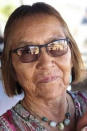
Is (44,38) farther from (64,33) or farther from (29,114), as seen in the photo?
(29,114)

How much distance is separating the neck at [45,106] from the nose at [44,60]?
0.53 feet

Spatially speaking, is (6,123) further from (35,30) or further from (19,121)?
(35,30)

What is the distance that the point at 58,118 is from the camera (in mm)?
1244

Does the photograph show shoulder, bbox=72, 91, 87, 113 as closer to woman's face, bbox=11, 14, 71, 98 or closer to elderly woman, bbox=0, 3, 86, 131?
elderly woman, bbox=0, 3, 86, 131

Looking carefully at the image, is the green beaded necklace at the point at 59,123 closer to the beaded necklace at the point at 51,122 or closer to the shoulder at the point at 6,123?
the beaded necklace at the point at 51,122

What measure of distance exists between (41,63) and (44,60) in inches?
0.6

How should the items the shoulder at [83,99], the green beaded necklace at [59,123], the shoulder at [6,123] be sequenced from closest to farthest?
the shoulder at [6,123], the green beaded necklace at [59,123], the shoulder at [83,99]

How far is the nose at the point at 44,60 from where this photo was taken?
108cm

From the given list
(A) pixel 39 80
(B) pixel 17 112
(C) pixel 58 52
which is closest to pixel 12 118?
(B) pixel 17 112

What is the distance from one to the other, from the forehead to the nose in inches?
1.8

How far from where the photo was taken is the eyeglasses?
1100mm

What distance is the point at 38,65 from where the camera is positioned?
1090mm

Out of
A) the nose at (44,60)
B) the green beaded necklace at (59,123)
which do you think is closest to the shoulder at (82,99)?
the green beaded necklace at (59,123)

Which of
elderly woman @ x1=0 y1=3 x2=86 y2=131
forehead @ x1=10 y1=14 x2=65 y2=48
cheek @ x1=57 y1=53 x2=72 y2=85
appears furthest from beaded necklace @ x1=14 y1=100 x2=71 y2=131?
forehead @ x1=10 y1=14 x2=65 y2=48
